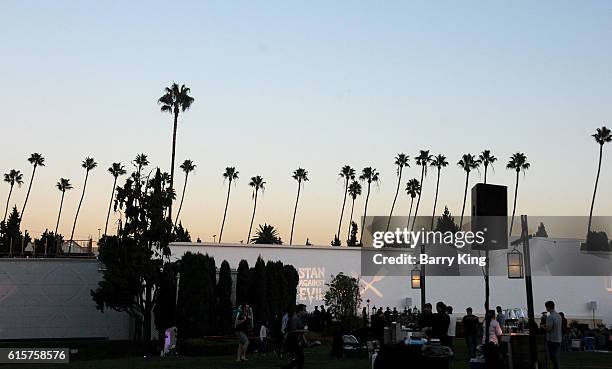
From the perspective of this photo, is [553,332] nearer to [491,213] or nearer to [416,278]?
[491,213]

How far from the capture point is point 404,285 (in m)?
44.7

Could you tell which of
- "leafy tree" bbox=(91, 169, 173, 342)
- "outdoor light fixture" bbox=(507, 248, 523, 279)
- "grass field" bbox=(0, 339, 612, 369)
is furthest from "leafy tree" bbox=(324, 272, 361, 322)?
"outdoor light fixture" bbox=(507, 248, 523, 279)

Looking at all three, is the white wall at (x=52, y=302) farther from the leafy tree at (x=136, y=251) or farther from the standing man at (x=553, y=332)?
the standing man at (x=553, y=332)

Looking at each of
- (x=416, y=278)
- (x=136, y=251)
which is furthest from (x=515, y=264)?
(x=136, y=251)

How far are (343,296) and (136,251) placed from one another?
1333 cm

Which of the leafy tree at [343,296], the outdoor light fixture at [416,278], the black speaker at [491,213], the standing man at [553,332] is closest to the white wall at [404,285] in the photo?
the leafy tree at [343,296]

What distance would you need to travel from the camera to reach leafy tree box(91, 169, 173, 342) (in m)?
32.3

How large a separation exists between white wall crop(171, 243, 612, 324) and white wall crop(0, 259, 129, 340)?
17.8ft

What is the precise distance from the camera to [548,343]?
15578 mm

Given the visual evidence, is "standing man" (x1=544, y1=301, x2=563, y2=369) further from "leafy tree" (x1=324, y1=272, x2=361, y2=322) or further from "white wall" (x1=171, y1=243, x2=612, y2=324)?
"white wall" (x1=171, y1=243, x2=612, y2=324)

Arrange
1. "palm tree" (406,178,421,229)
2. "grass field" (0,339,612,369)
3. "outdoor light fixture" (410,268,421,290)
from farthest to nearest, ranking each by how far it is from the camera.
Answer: "palm tree" (406,178,421,229) → "outdoor light fixture" (410,268,421,290) → "grass field" (0,339,612,369)

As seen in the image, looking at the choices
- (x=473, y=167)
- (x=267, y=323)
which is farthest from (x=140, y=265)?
(x=473, y=167)

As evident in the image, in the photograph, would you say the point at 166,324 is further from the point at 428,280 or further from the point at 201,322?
the point at 428,280

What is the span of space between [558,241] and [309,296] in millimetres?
16093
